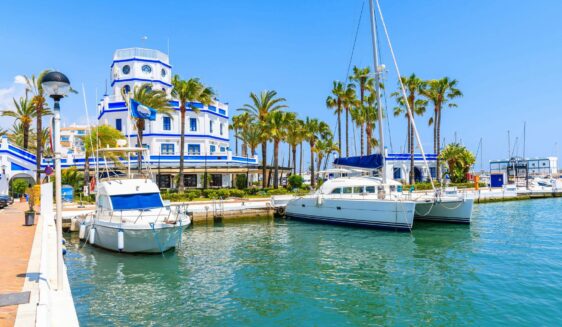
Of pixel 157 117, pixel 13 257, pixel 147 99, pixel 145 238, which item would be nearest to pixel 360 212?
pixel 145 238

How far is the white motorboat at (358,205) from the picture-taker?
26.3 metres

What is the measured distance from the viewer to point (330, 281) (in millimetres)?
14875

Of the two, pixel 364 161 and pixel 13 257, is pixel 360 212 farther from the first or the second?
pixel 13 257

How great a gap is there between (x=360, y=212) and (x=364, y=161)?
18.5 feet

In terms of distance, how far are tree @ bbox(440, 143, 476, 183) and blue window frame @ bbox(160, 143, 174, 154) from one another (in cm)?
4046

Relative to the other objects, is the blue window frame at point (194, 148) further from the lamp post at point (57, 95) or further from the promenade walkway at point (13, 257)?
the lamp post at point (57, 95)

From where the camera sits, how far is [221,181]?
167 ft

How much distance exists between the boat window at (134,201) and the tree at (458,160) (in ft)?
164

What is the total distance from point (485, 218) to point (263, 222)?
60.9 ft

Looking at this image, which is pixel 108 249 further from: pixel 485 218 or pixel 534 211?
pixel 534 211

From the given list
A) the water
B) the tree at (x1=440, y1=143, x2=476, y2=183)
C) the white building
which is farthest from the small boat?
the tree at (x1=440, y1=143, x2=476, y2=183)

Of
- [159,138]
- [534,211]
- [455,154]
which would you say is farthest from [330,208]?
[455,154]

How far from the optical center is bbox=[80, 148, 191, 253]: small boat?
18.9 metres

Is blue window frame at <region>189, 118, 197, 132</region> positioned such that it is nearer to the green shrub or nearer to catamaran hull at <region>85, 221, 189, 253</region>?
the green shrub
